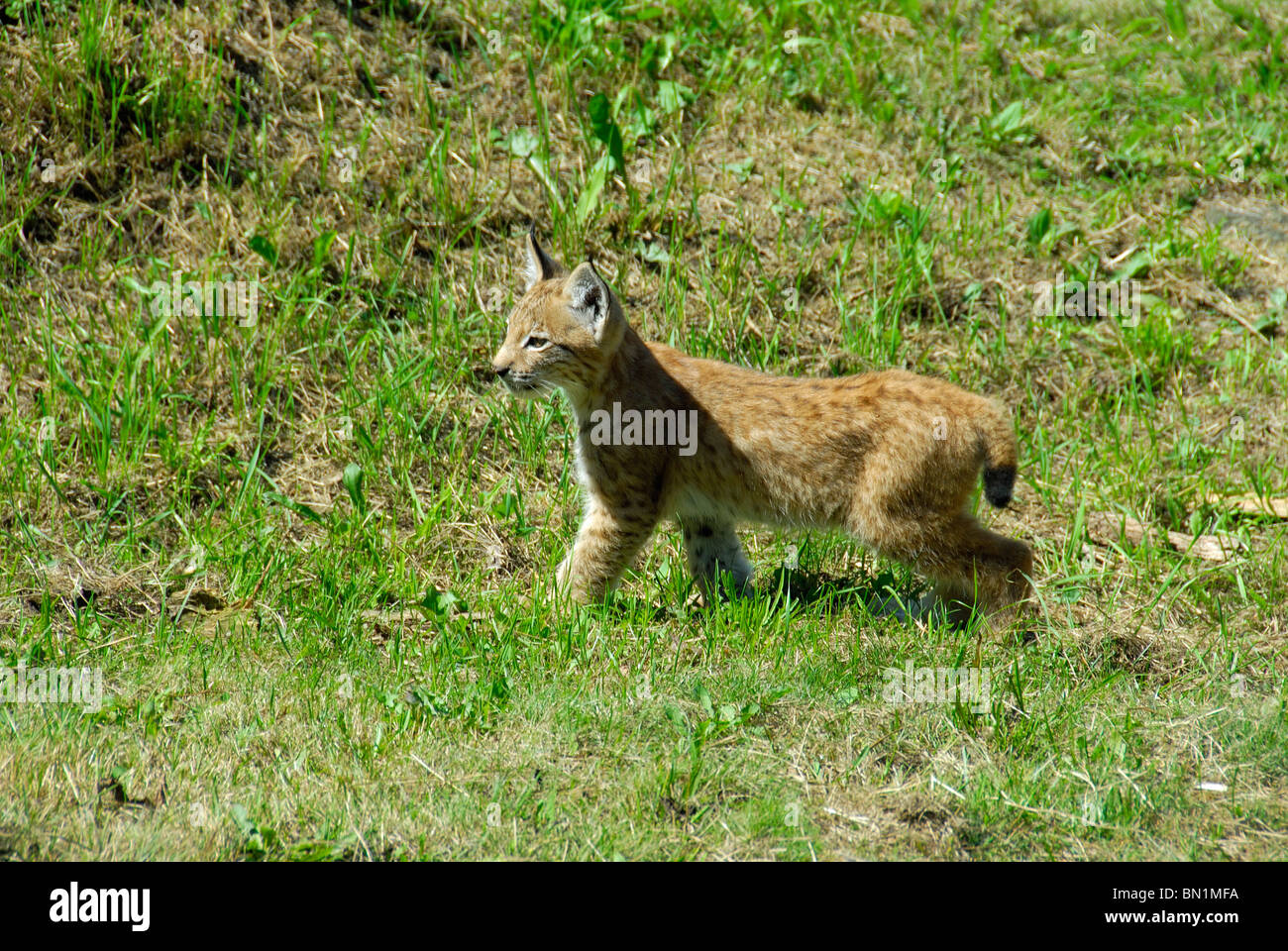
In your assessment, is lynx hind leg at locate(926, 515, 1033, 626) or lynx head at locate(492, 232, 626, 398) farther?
lynx head at locate(492, 232, 626, 398)

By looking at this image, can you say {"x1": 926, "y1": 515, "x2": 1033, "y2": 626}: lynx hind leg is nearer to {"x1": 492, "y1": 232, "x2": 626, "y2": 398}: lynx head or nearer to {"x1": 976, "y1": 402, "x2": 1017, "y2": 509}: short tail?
{"x1": 976, "y1": 402, "x2": 1017, "y2": 509}: short tail

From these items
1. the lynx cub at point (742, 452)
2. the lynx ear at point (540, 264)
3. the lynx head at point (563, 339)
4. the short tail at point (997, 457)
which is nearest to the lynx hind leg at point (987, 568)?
the lynx cub at point (742, 452)

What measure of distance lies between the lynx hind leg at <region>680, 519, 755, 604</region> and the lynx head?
2.87 feet

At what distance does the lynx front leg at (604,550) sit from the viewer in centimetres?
563

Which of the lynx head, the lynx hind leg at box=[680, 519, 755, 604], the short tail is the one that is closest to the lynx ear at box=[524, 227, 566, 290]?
the lynx head

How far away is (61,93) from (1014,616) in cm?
606

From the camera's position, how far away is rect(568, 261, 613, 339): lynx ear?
5.56 m

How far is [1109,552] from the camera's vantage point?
6254 millimetres

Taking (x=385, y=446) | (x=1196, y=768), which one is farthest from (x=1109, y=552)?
(x=385, y=446)

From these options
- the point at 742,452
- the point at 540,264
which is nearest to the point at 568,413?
the point at 540,264

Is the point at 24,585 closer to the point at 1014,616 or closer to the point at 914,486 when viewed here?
the point at 914,486

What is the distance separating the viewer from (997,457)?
5.34 meters

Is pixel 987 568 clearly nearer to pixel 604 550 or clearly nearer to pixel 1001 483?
pixel 1001 483

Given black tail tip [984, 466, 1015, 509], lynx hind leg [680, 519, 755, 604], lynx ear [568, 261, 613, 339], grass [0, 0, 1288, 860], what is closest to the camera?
grass [0, 0, 1288, 860]
